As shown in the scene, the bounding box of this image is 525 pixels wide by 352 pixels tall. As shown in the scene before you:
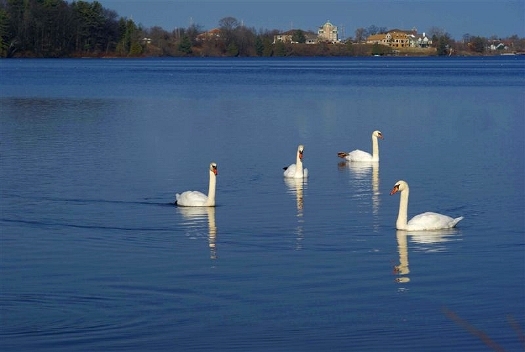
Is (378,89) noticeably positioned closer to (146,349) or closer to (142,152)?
(142,152)

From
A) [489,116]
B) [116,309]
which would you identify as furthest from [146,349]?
[489,116]

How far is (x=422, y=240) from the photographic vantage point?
14773 mm

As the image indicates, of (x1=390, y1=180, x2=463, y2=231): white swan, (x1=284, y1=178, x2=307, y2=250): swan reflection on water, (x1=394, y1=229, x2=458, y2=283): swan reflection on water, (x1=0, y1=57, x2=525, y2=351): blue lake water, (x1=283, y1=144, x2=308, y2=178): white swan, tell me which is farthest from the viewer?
(x1=283, y1=144, x2=308, y2=178): white swan

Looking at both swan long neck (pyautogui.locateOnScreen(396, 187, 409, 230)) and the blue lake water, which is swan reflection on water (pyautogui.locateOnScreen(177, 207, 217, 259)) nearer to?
the blue lake water

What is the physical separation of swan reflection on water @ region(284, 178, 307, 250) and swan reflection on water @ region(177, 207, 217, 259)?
3.67 feet

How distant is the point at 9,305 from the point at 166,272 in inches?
80.7

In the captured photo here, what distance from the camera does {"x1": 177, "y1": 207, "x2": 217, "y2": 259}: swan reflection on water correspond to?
14.9 m

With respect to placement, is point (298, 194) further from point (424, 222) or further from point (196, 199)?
point (424, 222)

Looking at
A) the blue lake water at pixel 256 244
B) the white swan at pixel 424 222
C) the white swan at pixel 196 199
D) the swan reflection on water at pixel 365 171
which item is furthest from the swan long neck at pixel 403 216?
the white swan at pixel 196 199

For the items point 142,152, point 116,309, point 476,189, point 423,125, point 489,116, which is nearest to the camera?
point 116,309

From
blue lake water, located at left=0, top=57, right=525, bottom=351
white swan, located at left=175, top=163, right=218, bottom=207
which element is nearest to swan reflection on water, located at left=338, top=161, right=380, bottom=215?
blue lake water, located at left=0, top=57, right=525, bottom=351

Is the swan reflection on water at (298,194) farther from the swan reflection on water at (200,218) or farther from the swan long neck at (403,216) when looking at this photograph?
the swan long neck at (403,216)

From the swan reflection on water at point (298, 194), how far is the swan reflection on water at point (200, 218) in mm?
1120

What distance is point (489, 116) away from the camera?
127 ft
